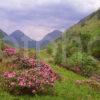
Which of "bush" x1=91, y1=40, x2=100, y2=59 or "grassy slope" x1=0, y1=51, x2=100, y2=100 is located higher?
"bush" x1=91, y1=40, x2=100, y2=59

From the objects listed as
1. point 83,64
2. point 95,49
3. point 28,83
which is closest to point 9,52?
point 83,64

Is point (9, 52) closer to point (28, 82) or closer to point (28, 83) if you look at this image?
point (28, 82)

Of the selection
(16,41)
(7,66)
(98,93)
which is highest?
(16,41)

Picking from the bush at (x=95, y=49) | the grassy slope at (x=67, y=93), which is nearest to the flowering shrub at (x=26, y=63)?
the grassy slope at (x=67, y=93)

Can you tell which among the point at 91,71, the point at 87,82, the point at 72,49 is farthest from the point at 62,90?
the point at 72,49

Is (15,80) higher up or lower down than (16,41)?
lower down

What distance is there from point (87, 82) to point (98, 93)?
10.3 feet

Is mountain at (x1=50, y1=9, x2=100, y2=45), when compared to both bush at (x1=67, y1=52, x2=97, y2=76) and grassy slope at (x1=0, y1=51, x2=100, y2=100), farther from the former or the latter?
grassy slope at (x1=0, y1=51, x2=100, y2=100)

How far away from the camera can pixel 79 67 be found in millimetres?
32406

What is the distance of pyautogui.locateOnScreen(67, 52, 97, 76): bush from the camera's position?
1247 inches

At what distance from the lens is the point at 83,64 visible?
32344 mm

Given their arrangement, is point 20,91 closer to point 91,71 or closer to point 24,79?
point 24,79

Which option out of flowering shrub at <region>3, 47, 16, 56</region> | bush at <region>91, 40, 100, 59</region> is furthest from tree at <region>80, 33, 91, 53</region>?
flowering shrub at <region>3, 47, 16, 56</region>

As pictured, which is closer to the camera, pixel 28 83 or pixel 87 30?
pixel 28 83
